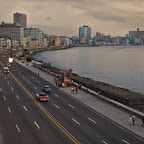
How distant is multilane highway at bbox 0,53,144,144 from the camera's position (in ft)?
77.6

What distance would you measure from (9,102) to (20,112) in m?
6.24

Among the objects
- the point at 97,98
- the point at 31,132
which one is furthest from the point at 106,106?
the point at 31,132

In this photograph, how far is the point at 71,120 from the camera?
96.6ft

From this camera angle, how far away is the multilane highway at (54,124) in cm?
2366

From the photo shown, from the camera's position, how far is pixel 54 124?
2780 cm

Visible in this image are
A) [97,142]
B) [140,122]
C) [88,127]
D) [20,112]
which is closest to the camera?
[97,142]

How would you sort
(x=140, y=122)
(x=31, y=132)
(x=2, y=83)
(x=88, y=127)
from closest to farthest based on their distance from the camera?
1. (x=31, y=132)
2. (x=88, y=127)
3. (x=140, y=122)
4. (x=2, y=83)

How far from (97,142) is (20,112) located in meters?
13.4

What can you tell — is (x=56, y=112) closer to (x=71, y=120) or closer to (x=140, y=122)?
(x=71, y=120)

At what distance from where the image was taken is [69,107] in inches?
1404

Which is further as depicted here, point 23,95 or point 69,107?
point 23,95

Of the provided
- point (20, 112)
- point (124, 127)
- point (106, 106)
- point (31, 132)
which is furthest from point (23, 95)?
point (124, 127)

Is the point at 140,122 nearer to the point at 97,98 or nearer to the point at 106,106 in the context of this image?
the point at 106,106

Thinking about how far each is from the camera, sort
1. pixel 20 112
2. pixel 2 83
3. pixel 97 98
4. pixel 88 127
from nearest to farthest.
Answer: pixel 88 127 → pixel 20 112 → pixel 97 98 → pixel 2 83
